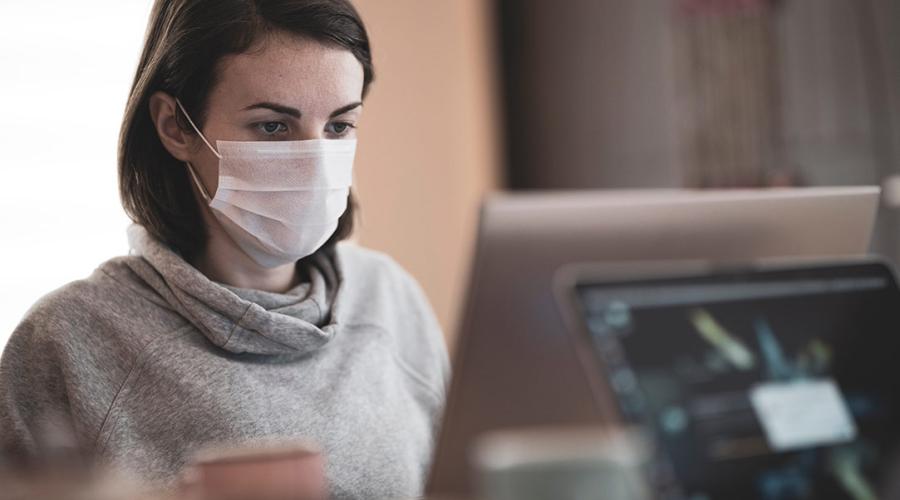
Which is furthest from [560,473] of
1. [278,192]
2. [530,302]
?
[278,192]

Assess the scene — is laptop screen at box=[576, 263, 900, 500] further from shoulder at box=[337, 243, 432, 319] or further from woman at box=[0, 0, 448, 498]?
shoulder at box=[337, 243, 432, 319]

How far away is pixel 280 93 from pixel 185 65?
147 millimetres

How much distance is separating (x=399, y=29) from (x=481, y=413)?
9.10 ft

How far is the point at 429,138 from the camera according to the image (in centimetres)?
365

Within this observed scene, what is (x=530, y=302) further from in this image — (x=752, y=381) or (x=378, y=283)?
(x=378, y=283)

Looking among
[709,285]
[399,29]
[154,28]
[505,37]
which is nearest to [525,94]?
[505,37]

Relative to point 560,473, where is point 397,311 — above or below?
below

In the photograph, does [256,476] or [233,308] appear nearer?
[256,476]

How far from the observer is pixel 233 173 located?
149 cm

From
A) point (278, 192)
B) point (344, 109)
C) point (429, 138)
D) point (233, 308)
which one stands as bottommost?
point (429, 138)

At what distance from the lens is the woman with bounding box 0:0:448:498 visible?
1.37m

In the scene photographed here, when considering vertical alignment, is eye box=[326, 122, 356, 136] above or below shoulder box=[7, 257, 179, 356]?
above

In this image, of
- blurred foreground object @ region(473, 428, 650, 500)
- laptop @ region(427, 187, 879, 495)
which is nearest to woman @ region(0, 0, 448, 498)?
laptop @ region(427, 187, 879, 495)

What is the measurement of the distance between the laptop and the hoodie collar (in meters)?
→ 0.57
